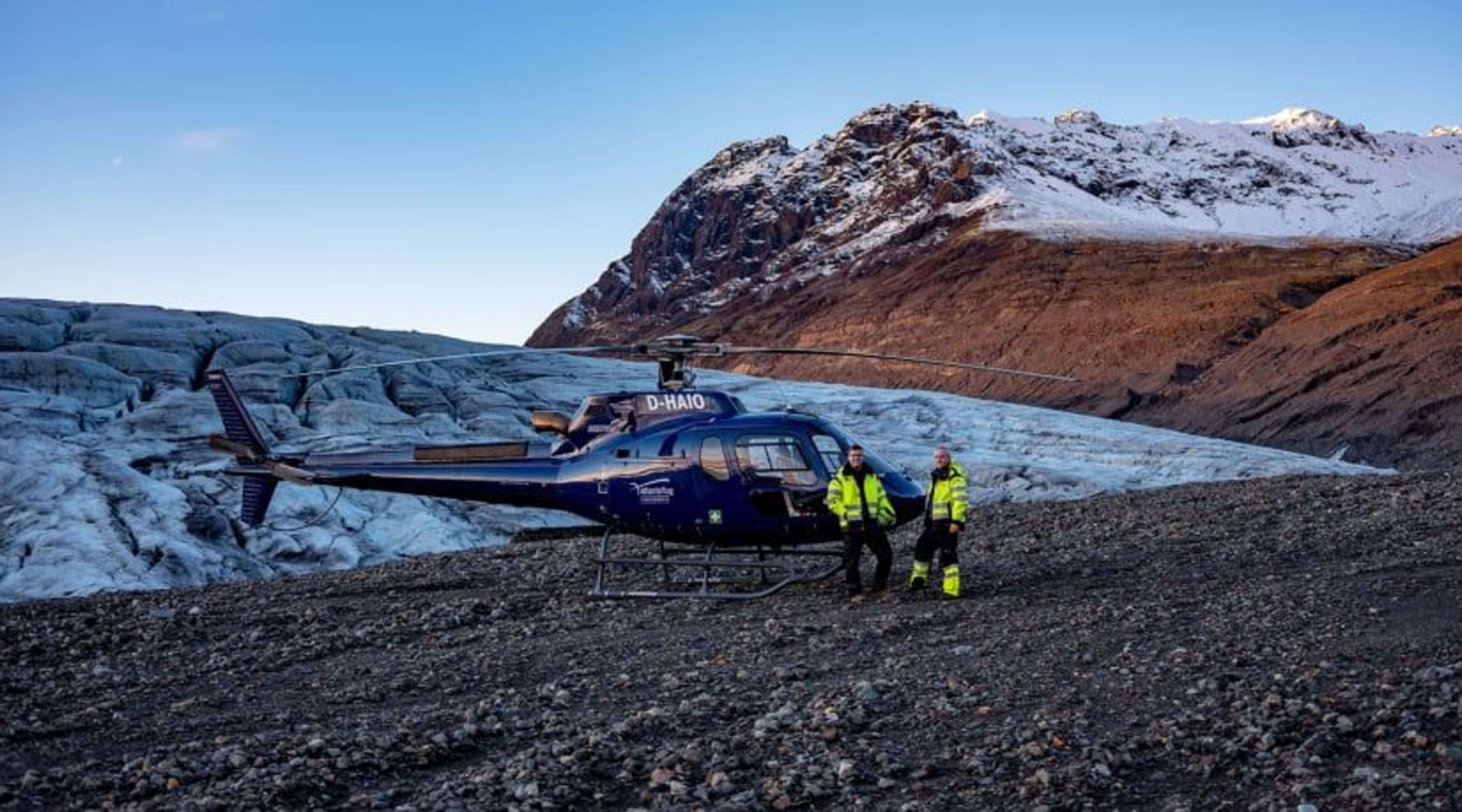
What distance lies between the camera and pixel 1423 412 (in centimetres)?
4666

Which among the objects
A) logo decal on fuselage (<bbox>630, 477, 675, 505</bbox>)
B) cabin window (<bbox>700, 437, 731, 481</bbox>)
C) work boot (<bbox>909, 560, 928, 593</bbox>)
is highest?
cabin window (<bbox>700, 437, 731, 481</bbox>)

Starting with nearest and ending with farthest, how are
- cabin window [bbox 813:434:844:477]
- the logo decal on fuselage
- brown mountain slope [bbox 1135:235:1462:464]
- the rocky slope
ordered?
cabin window [bbox 813:434:844:477] → the logo decal on fuselage → brown mountain slope [bbox 1135:235:1462:464] → the rocky slope

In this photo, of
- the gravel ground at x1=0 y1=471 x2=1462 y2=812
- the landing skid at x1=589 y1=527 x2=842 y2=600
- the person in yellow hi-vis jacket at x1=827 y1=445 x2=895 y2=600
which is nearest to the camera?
the gravel ground at x1=0 y1=471 x2=1462 y2=812

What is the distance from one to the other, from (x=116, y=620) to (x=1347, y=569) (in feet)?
39.6

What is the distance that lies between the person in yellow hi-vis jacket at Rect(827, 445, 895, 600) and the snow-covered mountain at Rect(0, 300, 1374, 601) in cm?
833

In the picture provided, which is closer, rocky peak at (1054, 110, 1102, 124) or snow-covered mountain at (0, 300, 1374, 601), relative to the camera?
snow-covered mountain at (0, 300, 1374, 601)

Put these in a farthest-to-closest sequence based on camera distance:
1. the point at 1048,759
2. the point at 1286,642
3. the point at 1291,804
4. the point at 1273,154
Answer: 1. the point at 1273,154
2. the point at 1286,642
3. the point at 1048,759
4. the point at 1291,804

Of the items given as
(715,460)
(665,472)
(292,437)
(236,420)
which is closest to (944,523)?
(715,460)

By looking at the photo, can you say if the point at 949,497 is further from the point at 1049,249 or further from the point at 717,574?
the point at 1049,249

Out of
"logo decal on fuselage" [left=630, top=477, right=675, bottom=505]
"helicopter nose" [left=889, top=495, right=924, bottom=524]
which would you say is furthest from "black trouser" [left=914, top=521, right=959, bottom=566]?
"logo decal on fuselage" [left=630, top=477, right=675, bottom=505]

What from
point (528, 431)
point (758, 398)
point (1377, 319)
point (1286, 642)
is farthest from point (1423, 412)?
point (1286, 642)

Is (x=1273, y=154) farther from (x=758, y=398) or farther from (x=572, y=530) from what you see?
(x=572, y=530)

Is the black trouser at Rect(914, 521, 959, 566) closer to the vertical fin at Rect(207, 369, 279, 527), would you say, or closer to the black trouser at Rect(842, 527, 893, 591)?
the black trouser at Rect(842, 527, 893, 591)

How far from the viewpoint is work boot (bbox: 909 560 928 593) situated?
11.9 m
